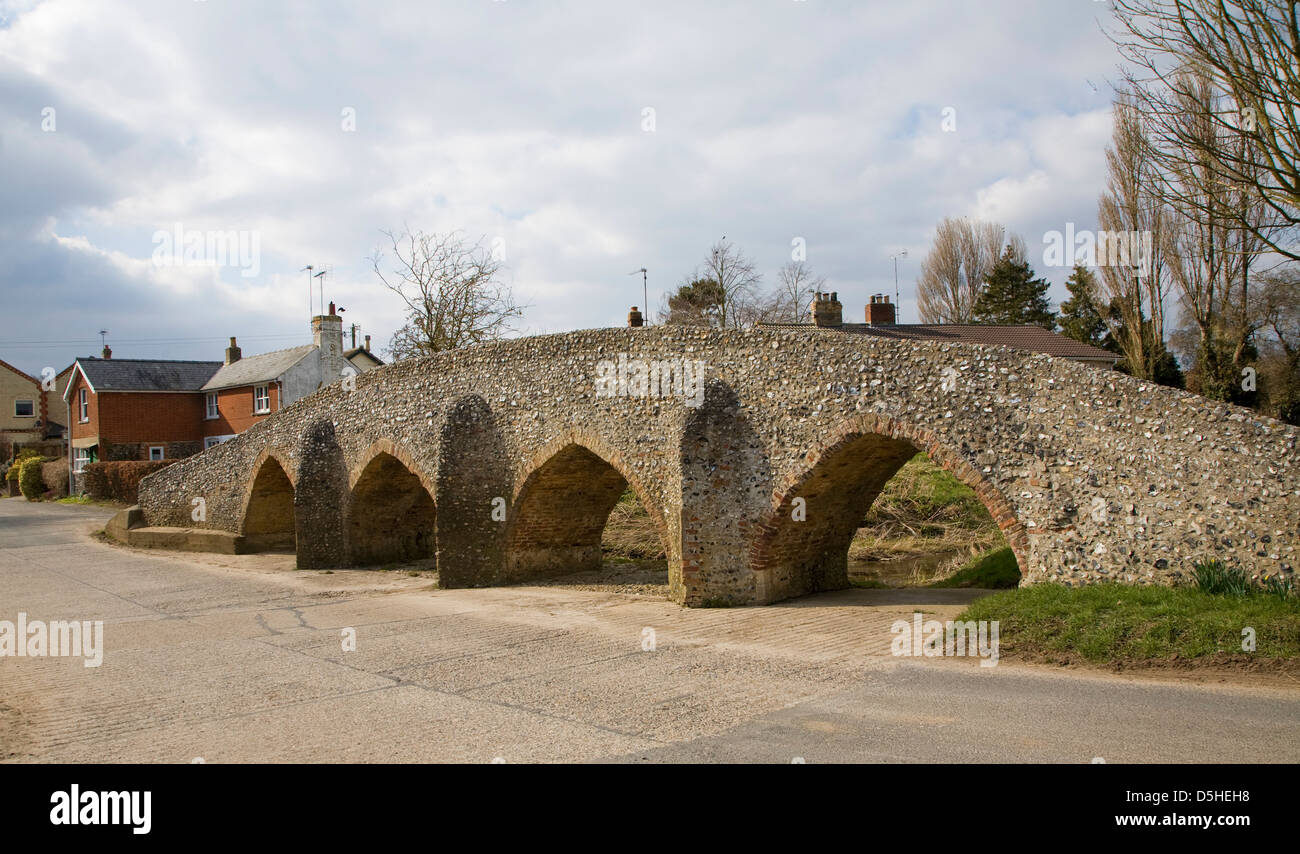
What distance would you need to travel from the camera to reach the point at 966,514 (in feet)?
69.8

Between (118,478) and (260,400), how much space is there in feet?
18.7

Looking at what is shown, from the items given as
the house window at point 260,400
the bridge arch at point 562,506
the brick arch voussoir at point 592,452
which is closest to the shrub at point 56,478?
the house window at point 260,400

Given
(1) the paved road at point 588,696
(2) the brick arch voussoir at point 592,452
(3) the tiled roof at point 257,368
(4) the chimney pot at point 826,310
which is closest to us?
(1) the paved road at point 588,696

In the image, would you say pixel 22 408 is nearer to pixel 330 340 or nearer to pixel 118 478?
pixel 118 478

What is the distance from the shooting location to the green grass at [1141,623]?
24.6ft


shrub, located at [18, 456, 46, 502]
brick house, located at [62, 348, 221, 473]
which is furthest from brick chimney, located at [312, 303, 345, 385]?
shrub, located at [18, 456, 46, 502]

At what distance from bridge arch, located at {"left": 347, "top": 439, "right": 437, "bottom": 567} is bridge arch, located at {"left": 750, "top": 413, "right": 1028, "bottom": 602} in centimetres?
861

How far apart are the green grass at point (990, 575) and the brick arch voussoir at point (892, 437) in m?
3.43

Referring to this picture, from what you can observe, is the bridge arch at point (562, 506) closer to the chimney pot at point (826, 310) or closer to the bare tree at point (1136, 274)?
the chimney pot at point (826, 310)

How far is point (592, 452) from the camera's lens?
14.2m

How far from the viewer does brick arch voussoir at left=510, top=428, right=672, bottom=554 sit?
13039 mm

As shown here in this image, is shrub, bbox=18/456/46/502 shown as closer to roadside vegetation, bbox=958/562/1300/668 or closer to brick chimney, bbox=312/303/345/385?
brick chimney, bbox=312/303/345/385

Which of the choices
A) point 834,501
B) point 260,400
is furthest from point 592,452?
point 260,400
